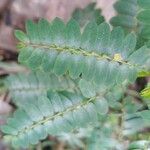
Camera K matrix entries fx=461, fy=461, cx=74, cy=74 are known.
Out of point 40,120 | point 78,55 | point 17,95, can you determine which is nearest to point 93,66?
point 78,55

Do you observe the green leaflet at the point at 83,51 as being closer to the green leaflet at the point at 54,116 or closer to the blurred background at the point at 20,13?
the green leaflet at the point at 54,116

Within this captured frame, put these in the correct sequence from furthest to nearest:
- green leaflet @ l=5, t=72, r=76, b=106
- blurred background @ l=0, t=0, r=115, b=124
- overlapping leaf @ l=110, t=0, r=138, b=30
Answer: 1. blurred background @ l=0, t=0, r=115, b=124
2. green leaflet @ l=5, t=72, r=76, b=106
3. overlapping leaf @ l=110, t=0, r=138, b=30

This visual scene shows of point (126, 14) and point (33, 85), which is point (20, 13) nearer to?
point (33, 85)

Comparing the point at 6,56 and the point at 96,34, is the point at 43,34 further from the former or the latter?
the point at 6,56

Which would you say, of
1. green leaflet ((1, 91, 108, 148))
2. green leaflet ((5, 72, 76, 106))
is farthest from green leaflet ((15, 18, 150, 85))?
green leaflet ((5, 72, 76, 106))

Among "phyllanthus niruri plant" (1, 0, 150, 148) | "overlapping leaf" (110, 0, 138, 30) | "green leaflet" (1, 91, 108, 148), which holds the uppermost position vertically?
"overlapping leaf" (110, 0, 138, 30)

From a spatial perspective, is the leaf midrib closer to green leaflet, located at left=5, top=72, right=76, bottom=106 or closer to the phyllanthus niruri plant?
the phyllanthus niruri plant

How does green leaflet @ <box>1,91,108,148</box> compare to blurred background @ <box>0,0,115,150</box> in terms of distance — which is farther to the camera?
blurred background @ <box>0,0,115,150</box>
